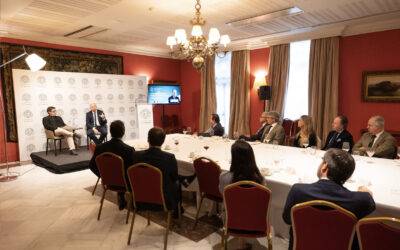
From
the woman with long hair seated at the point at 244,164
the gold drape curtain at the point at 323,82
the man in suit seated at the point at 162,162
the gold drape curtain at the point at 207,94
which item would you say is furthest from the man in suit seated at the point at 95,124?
the woman with long hair seated at the point at 244,164

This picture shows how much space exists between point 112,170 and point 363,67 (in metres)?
A: 5.06

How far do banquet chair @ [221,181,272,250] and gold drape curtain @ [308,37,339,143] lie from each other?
430 centimetres

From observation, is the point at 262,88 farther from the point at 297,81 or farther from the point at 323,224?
the point at 323,224

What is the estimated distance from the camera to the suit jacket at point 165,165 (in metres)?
2.72

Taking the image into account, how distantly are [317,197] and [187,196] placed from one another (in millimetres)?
2597

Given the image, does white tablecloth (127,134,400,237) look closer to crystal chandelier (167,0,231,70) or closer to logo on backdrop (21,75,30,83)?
crystal chandelier (167,0,231,70)

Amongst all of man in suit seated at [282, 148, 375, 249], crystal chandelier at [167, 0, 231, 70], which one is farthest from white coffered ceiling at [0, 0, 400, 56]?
man in suit seated at [282, 148, 375, 249]

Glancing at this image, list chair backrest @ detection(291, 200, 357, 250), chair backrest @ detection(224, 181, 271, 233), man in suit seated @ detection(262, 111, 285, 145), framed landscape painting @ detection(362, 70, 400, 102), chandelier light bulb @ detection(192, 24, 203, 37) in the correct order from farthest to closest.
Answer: framed landscape painting @ detection(362, 70, 400, 102) → man in suit seated @ detection(262, 111, 285, 145) → chandelier light bulb @ detection(192, 24, 203, 37) → chair backrest @ detection(224, 181, 271, 233) → chair backrest @ detection(291, 200, 357, 250)

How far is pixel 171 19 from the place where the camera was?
5.08 m

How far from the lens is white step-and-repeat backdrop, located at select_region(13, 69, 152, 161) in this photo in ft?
19.9

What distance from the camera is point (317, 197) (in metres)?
1.73

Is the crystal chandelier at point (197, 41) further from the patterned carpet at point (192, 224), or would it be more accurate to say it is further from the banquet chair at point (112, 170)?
the patterned carpet at point (192, 224)

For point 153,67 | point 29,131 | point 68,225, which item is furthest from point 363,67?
point 29,131

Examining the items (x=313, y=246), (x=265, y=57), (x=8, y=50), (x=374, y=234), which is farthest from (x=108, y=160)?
(x=265, y=57)
